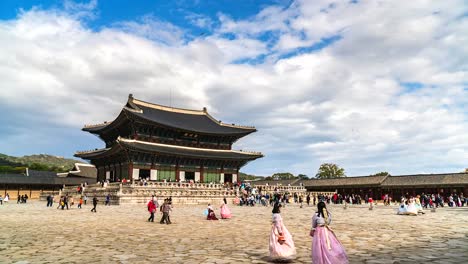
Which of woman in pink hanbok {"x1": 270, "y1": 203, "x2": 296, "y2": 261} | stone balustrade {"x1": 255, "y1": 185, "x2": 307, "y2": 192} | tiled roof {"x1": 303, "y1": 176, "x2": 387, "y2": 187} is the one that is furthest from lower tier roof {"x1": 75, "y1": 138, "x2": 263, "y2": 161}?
woman in pink hanbok {"x1": 270, "y1": 203, "x2": 296, "y2": 261}

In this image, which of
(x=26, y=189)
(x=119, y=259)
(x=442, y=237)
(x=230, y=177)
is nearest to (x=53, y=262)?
(x=119, y=259)

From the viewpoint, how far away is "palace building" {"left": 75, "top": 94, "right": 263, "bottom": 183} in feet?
155

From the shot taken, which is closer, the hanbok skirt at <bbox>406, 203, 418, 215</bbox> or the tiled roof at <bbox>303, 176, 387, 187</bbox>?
the hanbok skirt at <bbox>406, 203, 418, 215</bbox>

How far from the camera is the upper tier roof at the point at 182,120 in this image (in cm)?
5306

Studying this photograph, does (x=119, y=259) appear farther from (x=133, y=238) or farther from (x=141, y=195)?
(x=141, y=195)

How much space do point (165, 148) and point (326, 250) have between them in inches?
1700

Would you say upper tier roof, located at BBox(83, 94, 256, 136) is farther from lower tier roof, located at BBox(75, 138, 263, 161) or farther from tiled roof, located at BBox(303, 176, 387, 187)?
tiled roof, located at BBox(303, 176, 387, 187)

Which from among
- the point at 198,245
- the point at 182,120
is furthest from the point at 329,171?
the point at 198,245

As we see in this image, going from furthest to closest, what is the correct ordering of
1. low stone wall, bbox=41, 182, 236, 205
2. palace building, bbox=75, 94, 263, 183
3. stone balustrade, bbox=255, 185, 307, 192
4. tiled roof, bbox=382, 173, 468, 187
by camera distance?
stone balustrade, bbox=255, 185, 307, 192 < palace building, bbox=75, 94, 263, 183 < tiled roof, bbox=382, 173, 468, 187 < low stone wall, bbox=41, 182, 236, 205

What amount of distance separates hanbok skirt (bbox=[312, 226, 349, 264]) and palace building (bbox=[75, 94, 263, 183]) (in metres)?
38.3

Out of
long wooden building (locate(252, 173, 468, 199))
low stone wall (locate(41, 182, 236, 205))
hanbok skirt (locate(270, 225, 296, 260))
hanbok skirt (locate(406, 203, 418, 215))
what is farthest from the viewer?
long wooden building (locate(252, 173, 468, 199))

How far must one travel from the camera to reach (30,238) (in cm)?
1316

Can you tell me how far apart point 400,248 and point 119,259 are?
8409 mm

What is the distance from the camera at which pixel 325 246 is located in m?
7.82
